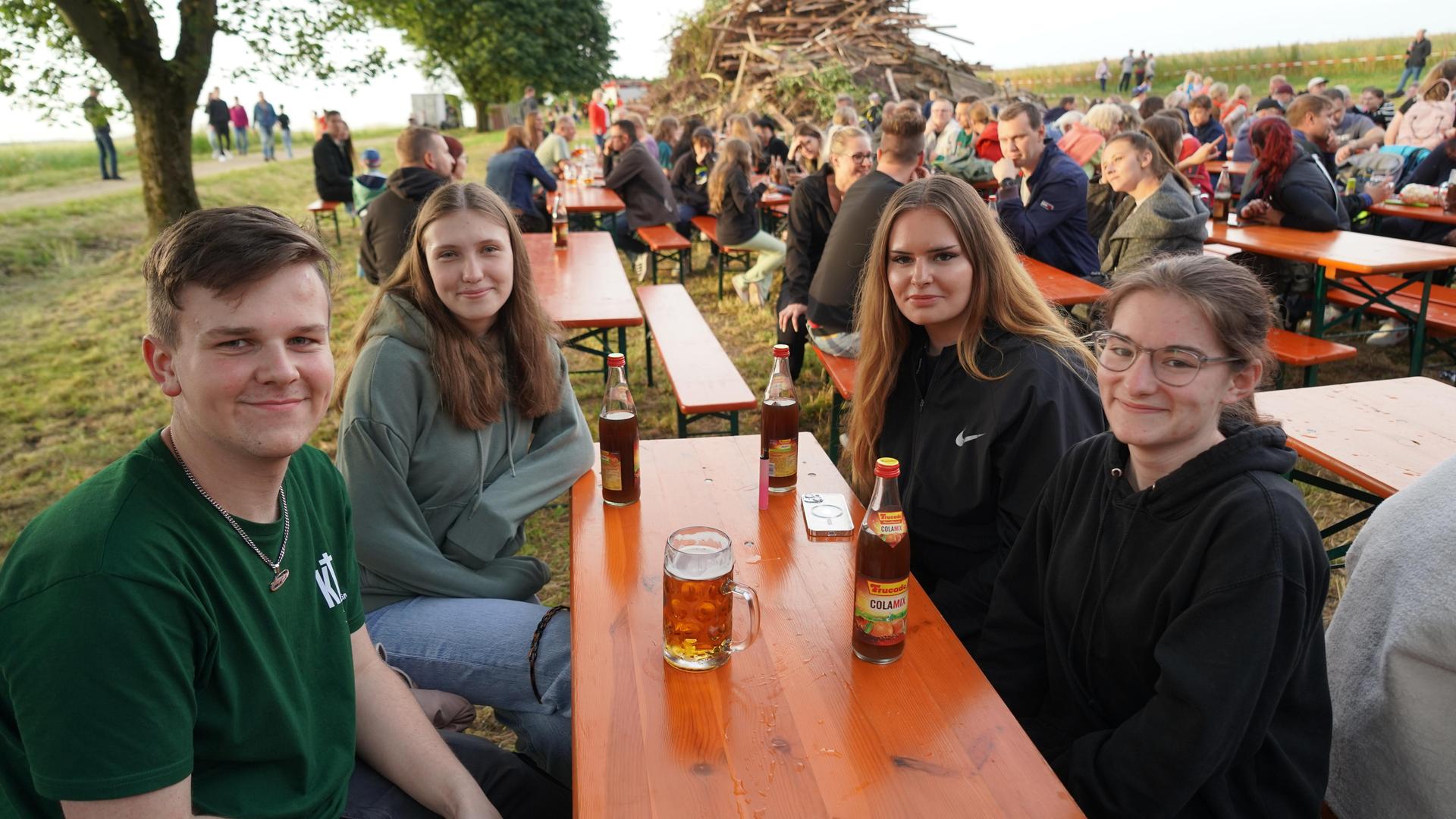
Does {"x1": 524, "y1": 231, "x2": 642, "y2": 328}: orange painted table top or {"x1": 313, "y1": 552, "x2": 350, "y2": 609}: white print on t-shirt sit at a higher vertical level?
{"x1": 524, "y1": 231, "x2": 642, "y2": 328}: orange painted table top

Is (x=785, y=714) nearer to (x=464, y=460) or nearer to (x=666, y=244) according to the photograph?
(x=464, y=460)

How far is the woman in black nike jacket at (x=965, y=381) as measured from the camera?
211 cm

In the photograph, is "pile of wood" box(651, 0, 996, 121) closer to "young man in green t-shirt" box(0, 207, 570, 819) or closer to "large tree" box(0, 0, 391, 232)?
"large tree" box(0, 0, 391, 232)

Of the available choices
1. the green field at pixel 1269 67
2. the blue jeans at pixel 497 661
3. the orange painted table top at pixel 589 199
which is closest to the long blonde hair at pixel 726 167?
the orange painted table top at pixel 589 199

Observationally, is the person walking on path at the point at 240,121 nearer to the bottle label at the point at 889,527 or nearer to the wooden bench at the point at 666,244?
the wooden bench at the point at 666,244

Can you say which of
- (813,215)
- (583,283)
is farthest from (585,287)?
(813,215)

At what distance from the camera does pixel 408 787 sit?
1661mm

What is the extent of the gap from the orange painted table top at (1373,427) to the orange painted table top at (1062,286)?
47.3 inches

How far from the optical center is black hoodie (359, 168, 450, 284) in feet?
19.3

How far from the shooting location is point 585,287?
16.0 feet

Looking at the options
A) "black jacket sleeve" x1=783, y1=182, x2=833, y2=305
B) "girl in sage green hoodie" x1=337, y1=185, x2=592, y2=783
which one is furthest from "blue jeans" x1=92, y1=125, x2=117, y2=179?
"girl in sage green hoodie" x1=337, y1=185, x2=592, y2=783

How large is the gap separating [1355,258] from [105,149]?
18.6 m

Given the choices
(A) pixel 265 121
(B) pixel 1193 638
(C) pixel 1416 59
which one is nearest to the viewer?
(B) pixel 1193 638

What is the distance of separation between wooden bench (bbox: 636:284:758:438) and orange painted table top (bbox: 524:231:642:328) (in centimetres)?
Result: 28
